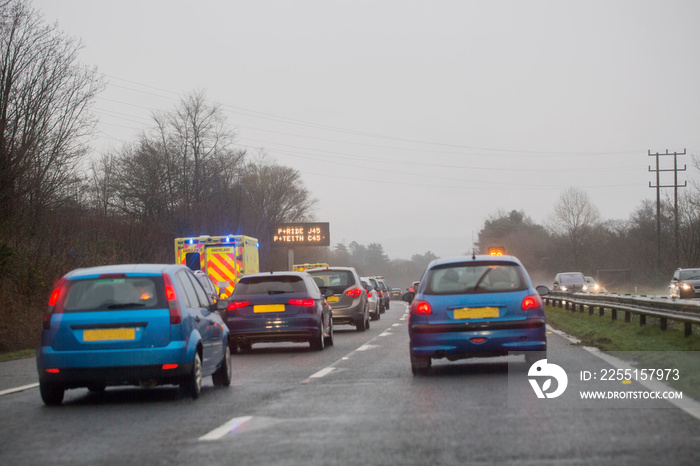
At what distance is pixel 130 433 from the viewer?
25.8 ft

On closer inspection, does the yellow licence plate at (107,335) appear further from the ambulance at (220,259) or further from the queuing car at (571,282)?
the queuing car at (571,282)

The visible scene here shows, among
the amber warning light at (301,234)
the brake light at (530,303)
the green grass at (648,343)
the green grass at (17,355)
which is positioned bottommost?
the green grass at (17,355)

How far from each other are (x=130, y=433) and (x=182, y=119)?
57.2 metres

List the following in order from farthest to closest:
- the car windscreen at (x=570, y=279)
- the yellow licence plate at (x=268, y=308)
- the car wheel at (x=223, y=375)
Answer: the car windscreen at (x=570, y=279), the yellow licence plate at (x=268, y=308), the car wheel at (x=223, y=375)

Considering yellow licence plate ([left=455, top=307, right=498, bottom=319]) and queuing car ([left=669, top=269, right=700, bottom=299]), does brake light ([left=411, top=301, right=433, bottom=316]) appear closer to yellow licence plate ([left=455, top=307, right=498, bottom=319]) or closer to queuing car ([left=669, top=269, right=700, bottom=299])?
yellow licence plate ([left=455, top=307, right=498, bottom=319])

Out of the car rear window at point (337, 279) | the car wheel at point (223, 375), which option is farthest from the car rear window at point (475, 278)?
the car rear window at point (337, 279)

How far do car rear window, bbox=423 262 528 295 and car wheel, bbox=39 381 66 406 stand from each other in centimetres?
473

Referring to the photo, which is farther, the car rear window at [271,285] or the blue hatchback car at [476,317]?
the car rear window at [271,285]

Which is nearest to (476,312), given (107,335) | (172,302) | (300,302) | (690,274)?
(172,302)

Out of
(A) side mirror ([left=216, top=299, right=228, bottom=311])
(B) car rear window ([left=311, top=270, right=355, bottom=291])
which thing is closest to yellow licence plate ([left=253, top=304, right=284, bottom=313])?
(A) side mirror ([left=216, top=299, right=228, bottom=311])

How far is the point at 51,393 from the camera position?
32.8ft

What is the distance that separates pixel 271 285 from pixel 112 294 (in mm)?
7912

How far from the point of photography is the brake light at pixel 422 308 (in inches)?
478

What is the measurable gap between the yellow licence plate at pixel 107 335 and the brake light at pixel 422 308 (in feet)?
12.5
